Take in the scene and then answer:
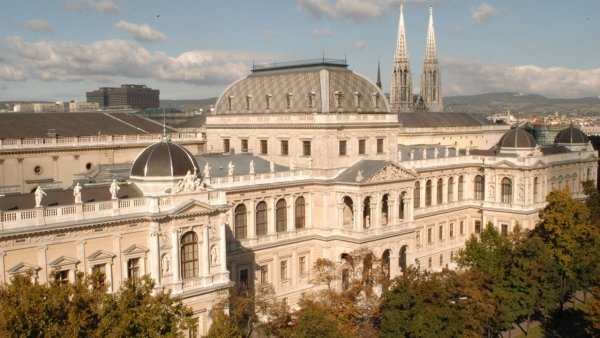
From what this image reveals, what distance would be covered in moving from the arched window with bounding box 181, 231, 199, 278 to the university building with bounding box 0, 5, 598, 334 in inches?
3.8

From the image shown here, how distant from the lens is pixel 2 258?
3800 cm

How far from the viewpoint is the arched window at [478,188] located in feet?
279

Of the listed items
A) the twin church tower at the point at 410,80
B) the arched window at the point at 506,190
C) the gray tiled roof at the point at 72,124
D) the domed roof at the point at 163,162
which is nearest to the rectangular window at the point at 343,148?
the domed roof at the point at 163,162

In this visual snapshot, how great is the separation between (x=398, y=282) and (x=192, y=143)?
37.5 meters

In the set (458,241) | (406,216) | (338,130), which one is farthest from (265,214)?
(458,241)

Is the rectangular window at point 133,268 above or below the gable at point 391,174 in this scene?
below

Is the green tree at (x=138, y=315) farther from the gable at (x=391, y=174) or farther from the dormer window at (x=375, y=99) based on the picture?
the dormer window at (x=375, y=99)

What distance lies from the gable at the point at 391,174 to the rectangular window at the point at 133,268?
86.0 ft

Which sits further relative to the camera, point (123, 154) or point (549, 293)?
point (123, 154)

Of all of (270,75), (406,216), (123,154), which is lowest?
(406,216)

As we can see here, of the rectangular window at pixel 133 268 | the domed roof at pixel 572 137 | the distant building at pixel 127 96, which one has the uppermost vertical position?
the distant building at pixel 127 96

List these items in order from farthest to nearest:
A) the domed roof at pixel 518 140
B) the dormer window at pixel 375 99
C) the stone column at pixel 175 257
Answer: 1. the domed roof at pixel 518 140
2. the dormer window at pixel 375 99
3. the stone column at pixel 175 257

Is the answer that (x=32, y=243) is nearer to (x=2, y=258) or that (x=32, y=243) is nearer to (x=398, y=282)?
(x=2, y=258)

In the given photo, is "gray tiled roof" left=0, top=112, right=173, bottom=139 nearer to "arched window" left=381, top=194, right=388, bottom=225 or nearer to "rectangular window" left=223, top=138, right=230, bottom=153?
"rectangular window" left=223, top=138, right=230, bottom=153
